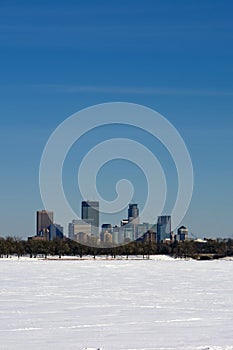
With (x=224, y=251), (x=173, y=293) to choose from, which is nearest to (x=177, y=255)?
(x=224, y=251)

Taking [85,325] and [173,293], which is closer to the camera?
[85,325]

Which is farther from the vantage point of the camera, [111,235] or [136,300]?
[111,235]

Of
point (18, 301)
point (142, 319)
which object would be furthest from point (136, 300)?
point (142, 319)

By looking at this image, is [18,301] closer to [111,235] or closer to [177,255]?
[177,255]

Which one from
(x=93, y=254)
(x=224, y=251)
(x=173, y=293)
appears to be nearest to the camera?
(x=173, y=293)

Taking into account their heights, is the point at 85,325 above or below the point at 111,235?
below

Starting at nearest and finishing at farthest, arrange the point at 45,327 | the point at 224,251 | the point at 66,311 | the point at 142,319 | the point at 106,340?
1. the point at 106,340
2. the point at 45,327
3. the point at 142,319
4. the point at 66,311
5. the point at 224,251

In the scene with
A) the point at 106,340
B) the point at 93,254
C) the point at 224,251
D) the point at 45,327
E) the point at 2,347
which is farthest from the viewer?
the point at 224,251

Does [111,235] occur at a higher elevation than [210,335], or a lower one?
higher

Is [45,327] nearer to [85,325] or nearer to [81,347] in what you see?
[85,325]
